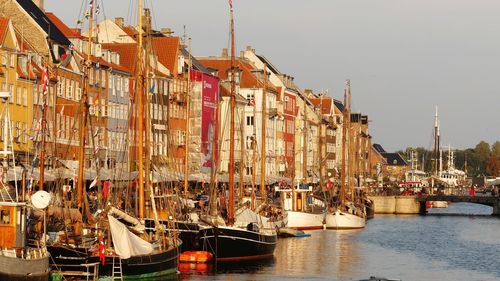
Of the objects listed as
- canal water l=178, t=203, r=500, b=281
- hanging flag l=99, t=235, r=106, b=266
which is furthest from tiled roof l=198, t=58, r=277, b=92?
hanging flag l=99, t=235, r=106, b=266

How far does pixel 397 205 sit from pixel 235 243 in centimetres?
9332

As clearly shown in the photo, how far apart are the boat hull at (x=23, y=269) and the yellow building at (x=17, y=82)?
128 ft

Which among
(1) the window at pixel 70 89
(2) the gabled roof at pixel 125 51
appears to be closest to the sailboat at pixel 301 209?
(1) the window at pixel 70 89

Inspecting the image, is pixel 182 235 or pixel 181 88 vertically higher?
pixel 181 88

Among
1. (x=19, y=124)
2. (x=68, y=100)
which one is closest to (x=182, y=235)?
(x=19, y=124)

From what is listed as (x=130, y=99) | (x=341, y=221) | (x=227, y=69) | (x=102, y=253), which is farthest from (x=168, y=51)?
(x=102, y=253)

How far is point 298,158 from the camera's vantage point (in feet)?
585

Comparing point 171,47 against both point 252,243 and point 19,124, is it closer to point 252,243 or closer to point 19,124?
point 19,124

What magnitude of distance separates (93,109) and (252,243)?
36253 mm

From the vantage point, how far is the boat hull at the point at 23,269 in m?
44.5

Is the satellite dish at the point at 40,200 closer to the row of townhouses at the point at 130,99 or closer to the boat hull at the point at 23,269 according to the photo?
the boat hull at the point at 23,269

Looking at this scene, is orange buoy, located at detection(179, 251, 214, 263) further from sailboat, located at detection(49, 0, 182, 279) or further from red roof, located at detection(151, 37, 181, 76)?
red roof, located at detection(151, 37, 181, 76)

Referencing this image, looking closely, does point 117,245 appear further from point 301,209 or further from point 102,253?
point 301,209

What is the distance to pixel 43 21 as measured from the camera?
323ft
